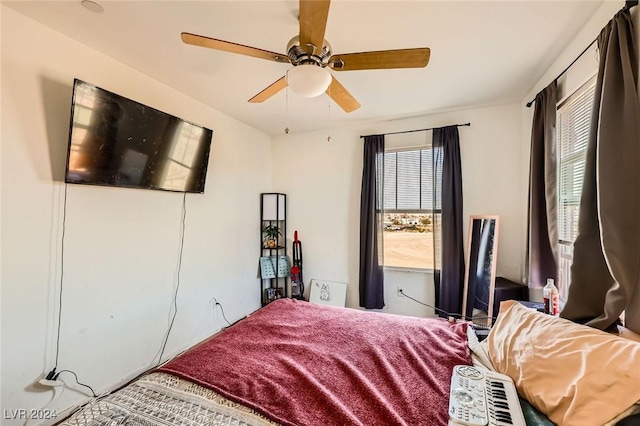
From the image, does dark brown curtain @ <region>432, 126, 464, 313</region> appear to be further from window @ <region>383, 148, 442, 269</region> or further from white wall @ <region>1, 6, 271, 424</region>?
white wall @ <region>1, 6, 271, 424</region>

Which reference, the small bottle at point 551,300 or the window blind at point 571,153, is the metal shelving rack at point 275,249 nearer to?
the small bottle at point 551,300

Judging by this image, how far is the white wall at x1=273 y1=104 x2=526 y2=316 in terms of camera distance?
2.83 meters

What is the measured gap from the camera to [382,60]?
4.89 ft

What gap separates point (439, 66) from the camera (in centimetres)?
210

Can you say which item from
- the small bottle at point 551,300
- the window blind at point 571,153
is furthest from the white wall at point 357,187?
the small bottle at point 551,300

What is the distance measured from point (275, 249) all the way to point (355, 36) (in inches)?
113

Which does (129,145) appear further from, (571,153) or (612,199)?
(571,153)

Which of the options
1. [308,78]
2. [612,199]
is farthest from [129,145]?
[612,199]

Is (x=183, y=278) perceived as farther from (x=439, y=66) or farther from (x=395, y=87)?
(x=439, y=66)

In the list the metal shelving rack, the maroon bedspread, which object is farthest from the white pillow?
the metal shelving rack

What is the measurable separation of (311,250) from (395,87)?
2.33m

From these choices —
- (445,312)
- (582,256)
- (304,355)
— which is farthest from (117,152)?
(445,312)

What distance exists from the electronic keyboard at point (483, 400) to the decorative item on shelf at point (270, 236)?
9.64 ft

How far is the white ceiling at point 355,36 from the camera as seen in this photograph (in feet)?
4.98
